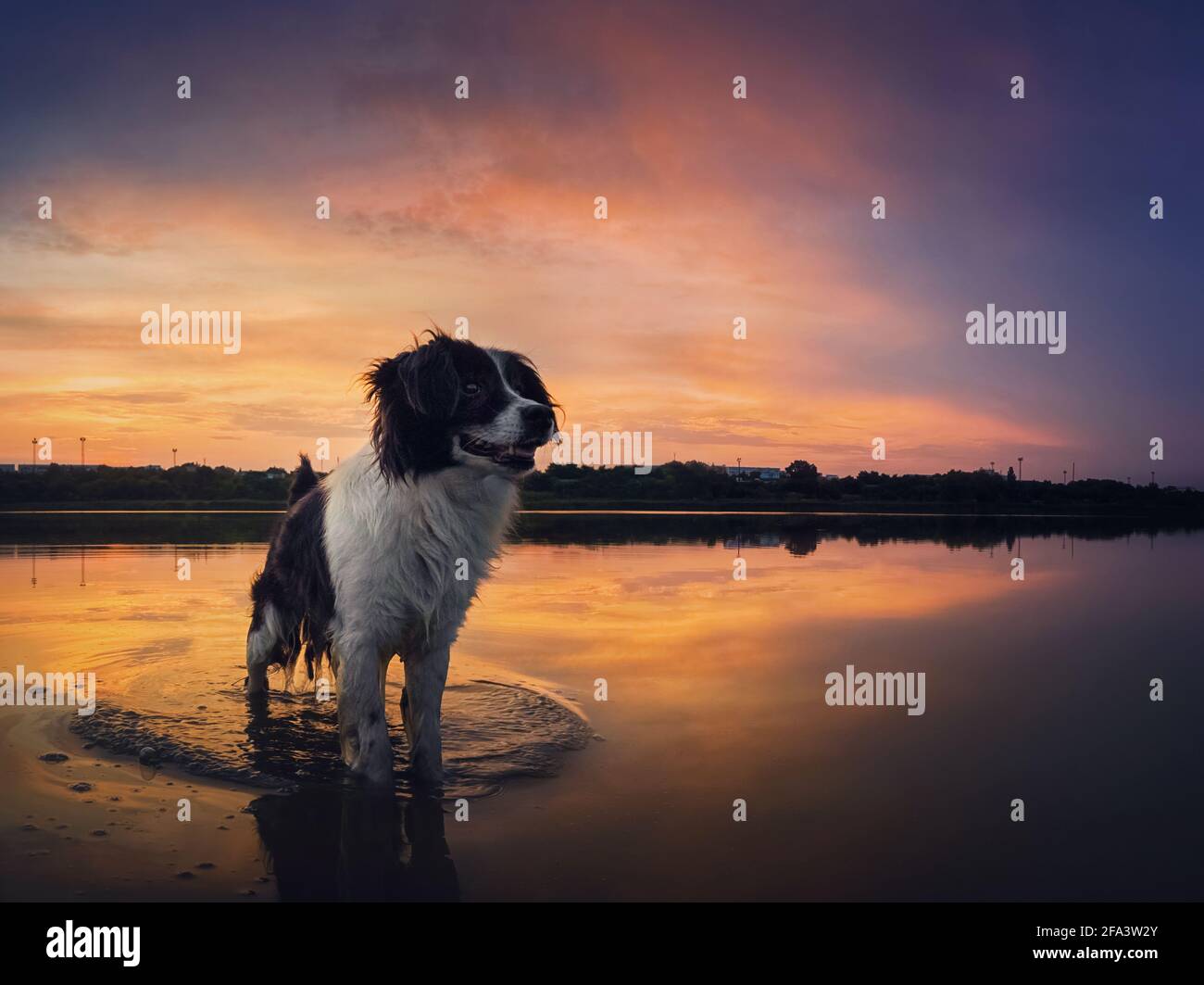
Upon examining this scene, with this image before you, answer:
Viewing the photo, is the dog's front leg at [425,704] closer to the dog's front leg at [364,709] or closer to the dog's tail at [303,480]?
the dog's front leg at [364,709]

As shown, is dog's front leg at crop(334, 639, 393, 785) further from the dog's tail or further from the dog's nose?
the dog's tail

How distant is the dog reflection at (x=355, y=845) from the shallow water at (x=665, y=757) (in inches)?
0.6

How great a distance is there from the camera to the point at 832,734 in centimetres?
519

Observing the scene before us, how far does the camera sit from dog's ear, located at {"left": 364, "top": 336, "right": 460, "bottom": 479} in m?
4.16

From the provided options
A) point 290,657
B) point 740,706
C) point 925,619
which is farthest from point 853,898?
point 925,619

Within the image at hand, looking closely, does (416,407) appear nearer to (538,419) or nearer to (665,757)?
(538,419)

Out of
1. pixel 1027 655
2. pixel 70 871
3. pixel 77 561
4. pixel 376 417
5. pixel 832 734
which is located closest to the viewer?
pixel 70 871

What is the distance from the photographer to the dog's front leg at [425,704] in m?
4.40

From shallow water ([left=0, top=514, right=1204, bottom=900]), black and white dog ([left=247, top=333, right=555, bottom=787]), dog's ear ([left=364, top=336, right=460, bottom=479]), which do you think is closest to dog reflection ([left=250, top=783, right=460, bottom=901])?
shallow water ([left=0, top=514, right=1204, bottom=900])

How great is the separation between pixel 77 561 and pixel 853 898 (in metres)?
14.9

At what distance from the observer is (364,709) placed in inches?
167

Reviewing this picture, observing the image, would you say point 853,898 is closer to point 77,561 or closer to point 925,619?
point 925,619

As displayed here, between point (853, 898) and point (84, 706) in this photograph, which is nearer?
point (853, 898)

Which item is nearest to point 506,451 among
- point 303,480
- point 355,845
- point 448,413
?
point 448,413
